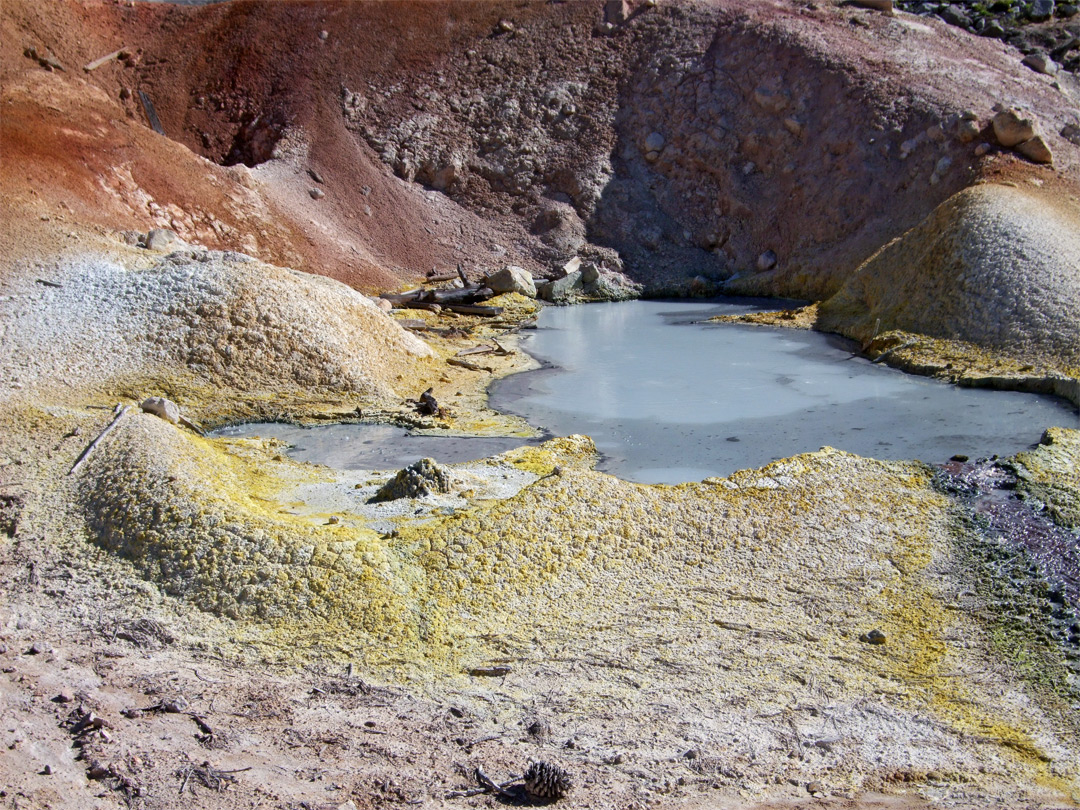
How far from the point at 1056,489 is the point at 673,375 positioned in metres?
5.51

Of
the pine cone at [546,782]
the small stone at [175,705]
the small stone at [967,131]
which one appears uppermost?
the small stone at [967,131]

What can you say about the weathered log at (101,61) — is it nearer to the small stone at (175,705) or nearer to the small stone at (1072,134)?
the small stone at (1072,134)

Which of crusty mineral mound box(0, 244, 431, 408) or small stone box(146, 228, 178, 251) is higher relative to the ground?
small stone box(146, 228, 178, 251)

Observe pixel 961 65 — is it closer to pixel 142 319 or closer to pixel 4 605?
pixel 142 319

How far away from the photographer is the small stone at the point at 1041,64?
2147 centimetres

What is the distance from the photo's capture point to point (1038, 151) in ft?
54.1

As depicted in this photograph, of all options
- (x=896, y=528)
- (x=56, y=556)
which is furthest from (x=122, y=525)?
(x=896, y=528)

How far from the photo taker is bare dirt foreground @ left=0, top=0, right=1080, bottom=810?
155 inches

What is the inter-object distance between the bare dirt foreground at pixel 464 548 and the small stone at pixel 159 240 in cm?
7

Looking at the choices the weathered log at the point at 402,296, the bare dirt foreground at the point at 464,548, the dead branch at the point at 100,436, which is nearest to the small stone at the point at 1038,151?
the bare dirt foreground at the point at 464,548

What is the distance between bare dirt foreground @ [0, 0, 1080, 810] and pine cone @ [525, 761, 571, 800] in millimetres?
39

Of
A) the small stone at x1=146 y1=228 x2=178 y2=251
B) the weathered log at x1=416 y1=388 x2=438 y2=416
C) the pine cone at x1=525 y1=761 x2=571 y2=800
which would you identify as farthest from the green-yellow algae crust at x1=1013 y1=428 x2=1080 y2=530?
the small stone at x1=146 y1=228 x2=178 y2=251

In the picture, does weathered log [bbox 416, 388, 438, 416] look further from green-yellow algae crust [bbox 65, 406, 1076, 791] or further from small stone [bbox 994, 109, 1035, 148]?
small stone [bbox 994, 109, 1035, 148]

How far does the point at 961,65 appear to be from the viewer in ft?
67.2
